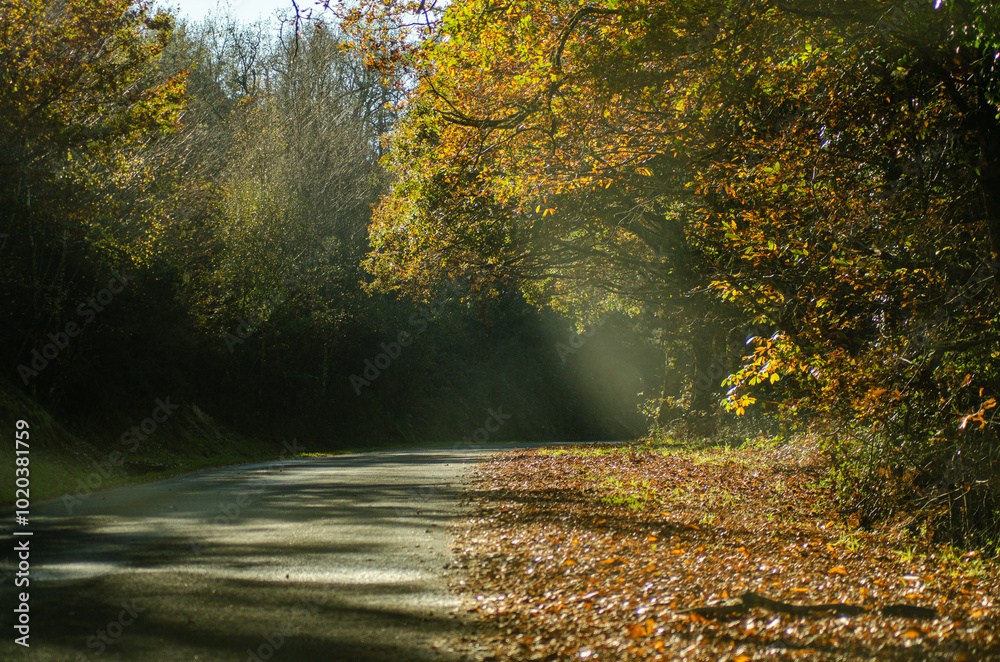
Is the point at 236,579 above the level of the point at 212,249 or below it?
below

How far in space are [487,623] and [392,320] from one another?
114 feet

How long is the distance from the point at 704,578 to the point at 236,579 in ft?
13.3

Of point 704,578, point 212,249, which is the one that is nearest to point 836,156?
point 704,578

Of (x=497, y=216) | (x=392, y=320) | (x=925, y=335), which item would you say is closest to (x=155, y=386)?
(x=497, y=216)

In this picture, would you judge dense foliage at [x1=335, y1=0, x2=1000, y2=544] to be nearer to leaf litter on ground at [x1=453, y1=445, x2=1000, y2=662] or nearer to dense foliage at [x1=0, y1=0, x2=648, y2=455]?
leaf litter on ground at [x1=453, y1=445, x2=1000, y2=662]

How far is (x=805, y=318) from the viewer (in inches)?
416

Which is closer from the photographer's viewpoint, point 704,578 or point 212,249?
point 704,578

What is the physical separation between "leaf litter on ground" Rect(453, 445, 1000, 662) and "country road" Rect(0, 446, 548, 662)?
64 cm

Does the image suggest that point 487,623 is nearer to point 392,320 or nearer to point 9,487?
point 9,487

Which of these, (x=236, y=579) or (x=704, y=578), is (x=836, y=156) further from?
(x=236, y=579)

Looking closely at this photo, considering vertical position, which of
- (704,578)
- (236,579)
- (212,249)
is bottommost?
(704,578)

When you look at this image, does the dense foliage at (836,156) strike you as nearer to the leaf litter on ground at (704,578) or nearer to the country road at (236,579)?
the leaf litter on ground at (704,578)

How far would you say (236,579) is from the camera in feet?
23.5

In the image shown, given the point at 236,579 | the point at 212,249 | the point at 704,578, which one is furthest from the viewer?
the point at 212,249
